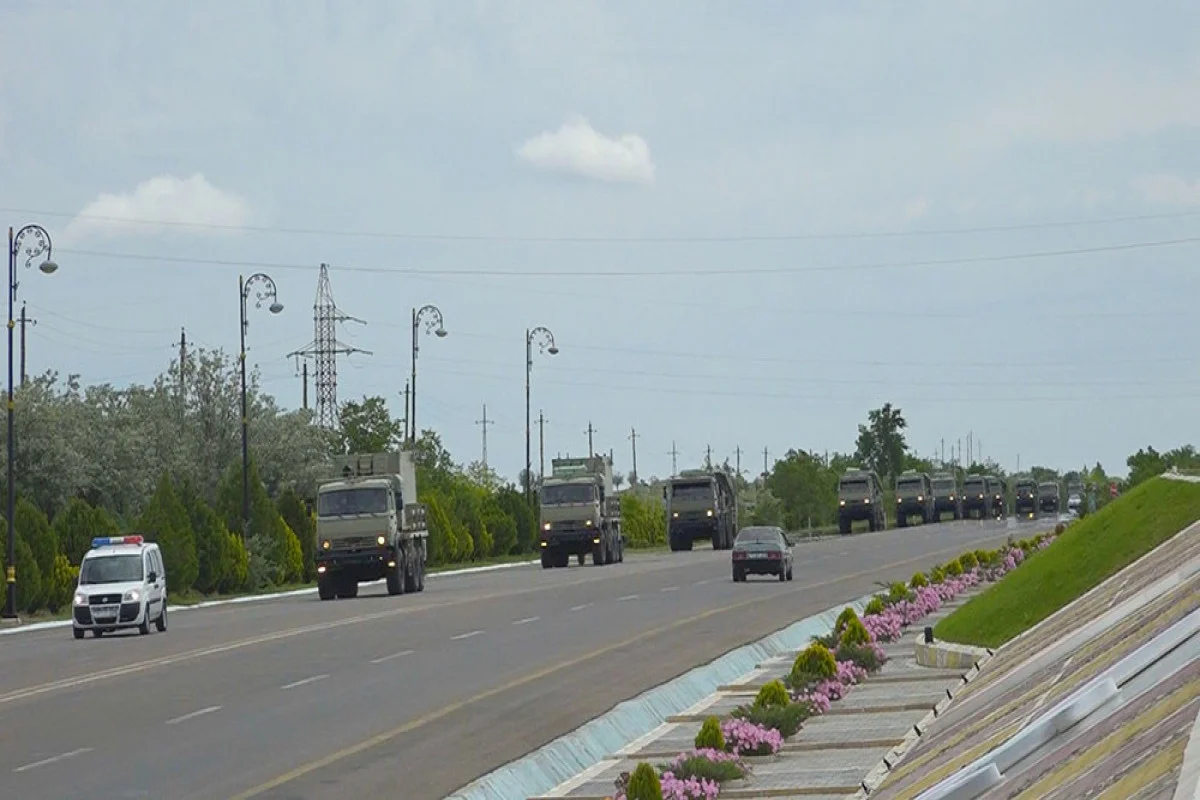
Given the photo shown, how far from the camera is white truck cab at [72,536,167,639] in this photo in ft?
136

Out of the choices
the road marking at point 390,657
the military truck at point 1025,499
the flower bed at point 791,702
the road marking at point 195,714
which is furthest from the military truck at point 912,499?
the road marking at point 195,714

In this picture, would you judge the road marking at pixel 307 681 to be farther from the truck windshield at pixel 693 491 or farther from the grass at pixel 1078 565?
the truck windshield at pixel 693 491

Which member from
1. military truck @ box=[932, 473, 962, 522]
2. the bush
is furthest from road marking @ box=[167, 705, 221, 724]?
military truck @ box=[932, 473, 962, 522]

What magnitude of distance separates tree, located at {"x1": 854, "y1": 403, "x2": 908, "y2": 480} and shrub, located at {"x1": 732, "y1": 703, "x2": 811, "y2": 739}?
158291 millimetres

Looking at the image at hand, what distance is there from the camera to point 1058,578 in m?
26.9

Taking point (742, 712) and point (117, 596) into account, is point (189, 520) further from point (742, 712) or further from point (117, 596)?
point (742, 712)

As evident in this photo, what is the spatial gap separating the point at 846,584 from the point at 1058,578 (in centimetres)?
2659

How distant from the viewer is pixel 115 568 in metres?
41.7

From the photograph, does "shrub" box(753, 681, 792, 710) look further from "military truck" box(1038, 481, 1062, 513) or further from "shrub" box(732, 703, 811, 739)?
"military truck" box(1038, 481, 1062, 513)

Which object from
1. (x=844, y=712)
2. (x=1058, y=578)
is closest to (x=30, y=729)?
(x=844, y=712)

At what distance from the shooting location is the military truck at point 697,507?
3450 inches

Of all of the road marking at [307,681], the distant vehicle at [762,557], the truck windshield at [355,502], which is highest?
the truck windshield at [355,502]

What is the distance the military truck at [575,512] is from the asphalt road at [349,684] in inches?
720

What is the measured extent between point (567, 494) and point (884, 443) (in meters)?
110
